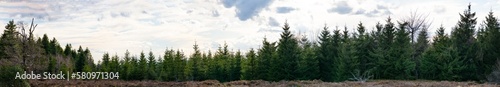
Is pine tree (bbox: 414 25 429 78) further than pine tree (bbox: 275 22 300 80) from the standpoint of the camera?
No

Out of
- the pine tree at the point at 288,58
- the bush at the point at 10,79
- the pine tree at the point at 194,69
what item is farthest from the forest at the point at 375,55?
the bush at the point at 10,79

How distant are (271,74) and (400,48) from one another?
1387 centimetres

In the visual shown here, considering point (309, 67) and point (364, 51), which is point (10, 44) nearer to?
point (309, 67)

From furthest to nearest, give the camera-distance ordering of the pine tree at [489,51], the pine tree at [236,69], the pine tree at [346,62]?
the pine tree at [236,69], the pine tree at [346,62], the pine tree at [489,51]

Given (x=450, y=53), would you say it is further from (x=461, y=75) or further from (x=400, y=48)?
(x=400, y=48)

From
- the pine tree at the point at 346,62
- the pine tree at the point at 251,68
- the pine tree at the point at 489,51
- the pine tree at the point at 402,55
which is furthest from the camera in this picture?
the pine tree at the point at 251,68

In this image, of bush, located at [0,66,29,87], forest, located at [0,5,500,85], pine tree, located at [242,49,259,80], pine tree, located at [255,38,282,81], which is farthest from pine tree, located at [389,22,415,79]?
bush, located at [0,66,29,87]

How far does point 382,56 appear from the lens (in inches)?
1786

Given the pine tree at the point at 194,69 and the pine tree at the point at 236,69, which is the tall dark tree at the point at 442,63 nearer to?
the pine tree at the point at 236,69

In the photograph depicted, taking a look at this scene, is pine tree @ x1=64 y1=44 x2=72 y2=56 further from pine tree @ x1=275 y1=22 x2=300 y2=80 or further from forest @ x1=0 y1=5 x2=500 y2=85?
pine tree @ x1=275 y1=22 x2=300 y2=80

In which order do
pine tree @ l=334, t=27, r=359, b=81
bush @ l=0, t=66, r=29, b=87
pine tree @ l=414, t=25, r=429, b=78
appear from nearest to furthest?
bush @ l=0, t=66, r=29, b=87 < pine tree @ l=414, t=25, r=429, b=78 < pine tree @ l=334, t=27, r=359, b=81

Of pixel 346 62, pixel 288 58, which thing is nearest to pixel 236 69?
pixel 288 58

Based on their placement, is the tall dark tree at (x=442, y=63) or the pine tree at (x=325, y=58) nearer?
the tall dark tree at (x=442, y=63)

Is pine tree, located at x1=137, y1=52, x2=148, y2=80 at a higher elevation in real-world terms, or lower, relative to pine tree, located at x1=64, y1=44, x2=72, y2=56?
lower
